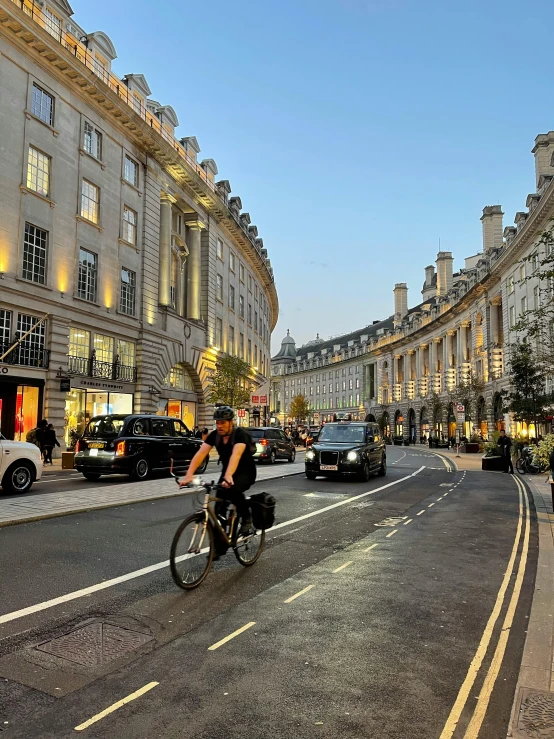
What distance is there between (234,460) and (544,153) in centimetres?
5204

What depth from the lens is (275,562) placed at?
23.7 ft

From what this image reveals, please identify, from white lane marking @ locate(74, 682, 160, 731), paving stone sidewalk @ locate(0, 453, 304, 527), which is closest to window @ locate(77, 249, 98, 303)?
paving stone sidewalk @ locate(0, 453, 304, 527)

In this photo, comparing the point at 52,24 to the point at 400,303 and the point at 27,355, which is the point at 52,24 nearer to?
the point at 27,355

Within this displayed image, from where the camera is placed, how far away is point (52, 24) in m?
27.8

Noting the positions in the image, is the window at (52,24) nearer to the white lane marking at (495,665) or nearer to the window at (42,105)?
the window at (42,105)

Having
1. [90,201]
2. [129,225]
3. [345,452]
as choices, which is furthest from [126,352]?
[345,452]

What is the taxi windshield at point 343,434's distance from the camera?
19.0 meters

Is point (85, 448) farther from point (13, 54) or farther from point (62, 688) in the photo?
point (13, 54)

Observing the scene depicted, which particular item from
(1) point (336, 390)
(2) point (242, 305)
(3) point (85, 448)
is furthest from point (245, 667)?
(1) point (336, 390)

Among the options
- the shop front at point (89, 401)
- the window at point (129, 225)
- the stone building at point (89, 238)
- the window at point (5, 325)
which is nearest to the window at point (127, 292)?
the stone building at point (89, 238)

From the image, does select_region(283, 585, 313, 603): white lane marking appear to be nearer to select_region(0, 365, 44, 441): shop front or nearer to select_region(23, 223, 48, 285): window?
select_region(0, 365, 44, 441): shop front

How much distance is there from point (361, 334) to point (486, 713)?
438 ft

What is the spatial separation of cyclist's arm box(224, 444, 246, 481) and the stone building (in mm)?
20424

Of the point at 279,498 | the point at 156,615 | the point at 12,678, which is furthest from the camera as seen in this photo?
the point at 279,498
